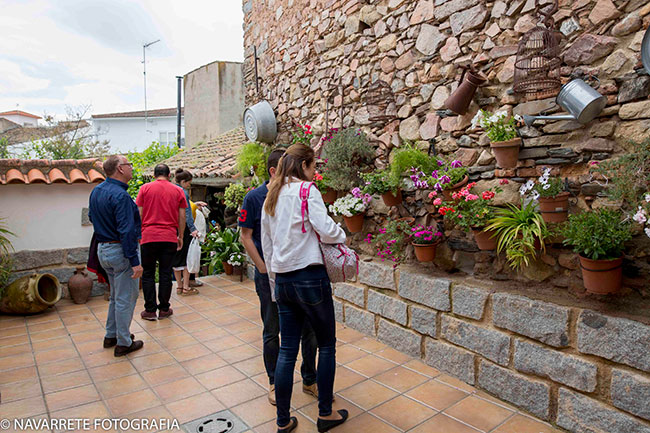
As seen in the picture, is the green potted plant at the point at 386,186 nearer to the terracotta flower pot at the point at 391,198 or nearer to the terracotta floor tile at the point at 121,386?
the terracotta flower pot at the point at 391,198

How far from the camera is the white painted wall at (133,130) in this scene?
27.8 m

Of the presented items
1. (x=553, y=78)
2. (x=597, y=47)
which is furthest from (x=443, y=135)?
(x=597, y=47)

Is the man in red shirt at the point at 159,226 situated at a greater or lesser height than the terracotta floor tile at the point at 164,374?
greater

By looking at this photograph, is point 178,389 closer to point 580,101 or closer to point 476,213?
point 476,213

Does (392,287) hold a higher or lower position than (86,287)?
higher

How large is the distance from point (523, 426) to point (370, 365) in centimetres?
129

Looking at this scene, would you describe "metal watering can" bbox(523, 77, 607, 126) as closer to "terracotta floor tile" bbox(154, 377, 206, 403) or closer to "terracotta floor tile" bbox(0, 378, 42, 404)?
"terracotta floor tile" bbox(154, 377, 206, 403)

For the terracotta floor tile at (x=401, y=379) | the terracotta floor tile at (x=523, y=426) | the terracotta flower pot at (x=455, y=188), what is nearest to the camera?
the terracotta floor tile at (x=523, y=426)

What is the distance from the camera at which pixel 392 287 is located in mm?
4031

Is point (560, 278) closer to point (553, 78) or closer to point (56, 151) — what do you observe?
point (553, 78)

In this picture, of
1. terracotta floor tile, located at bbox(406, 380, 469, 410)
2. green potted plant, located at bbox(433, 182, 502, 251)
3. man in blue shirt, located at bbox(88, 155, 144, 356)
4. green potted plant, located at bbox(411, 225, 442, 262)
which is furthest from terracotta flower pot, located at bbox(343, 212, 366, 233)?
man in blue shirt, located at bbox(88, 155, 144, 356)

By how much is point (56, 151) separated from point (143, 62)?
5875 millimetres

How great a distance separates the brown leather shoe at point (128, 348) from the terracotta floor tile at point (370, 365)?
198 centimetres

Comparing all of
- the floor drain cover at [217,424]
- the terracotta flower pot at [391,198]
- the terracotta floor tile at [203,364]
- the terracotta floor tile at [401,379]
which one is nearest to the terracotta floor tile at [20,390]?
the terracotta floor tile at [203,364]
